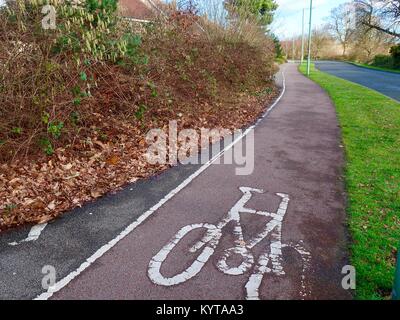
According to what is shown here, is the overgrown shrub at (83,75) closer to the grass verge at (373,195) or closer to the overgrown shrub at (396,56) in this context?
the grass verge at (373,195)

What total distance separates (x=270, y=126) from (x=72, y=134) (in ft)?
20.8

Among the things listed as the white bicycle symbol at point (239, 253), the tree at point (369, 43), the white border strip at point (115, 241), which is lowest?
the white bicycle symbol at point (239, 253)

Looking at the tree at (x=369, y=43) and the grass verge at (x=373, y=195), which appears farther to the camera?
the tree at (x=369, y=43)

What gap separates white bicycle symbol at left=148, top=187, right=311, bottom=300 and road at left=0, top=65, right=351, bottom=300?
0.01 metres

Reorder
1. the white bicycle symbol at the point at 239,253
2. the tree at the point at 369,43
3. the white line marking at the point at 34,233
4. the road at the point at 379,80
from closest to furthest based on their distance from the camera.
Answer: the white bicycle symbol at the point at 239,253 → the white line marking at the point at 34,233 → the road at the point at 379,80 → the tree at the point at 369,43

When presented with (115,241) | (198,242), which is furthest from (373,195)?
(115,241)

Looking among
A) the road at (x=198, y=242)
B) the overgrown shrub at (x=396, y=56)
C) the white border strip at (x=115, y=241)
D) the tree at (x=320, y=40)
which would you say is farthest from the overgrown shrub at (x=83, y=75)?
the tree at (x=320, y=40)

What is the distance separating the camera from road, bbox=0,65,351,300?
10.5ft

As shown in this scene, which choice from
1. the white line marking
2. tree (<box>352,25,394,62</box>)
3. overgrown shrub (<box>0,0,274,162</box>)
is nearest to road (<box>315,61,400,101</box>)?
overgrown shrub (<box>0,0,274,162</box>)

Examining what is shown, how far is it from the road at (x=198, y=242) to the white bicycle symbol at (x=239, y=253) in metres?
0.01

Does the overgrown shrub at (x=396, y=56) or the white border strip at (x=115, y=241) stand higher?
the overgrown shrub at (x=396, y=56)

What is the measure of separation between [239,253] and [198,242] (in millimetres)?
547

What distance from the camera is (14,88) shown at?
236 inches

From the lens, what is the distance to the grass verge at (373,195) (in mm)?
3482
